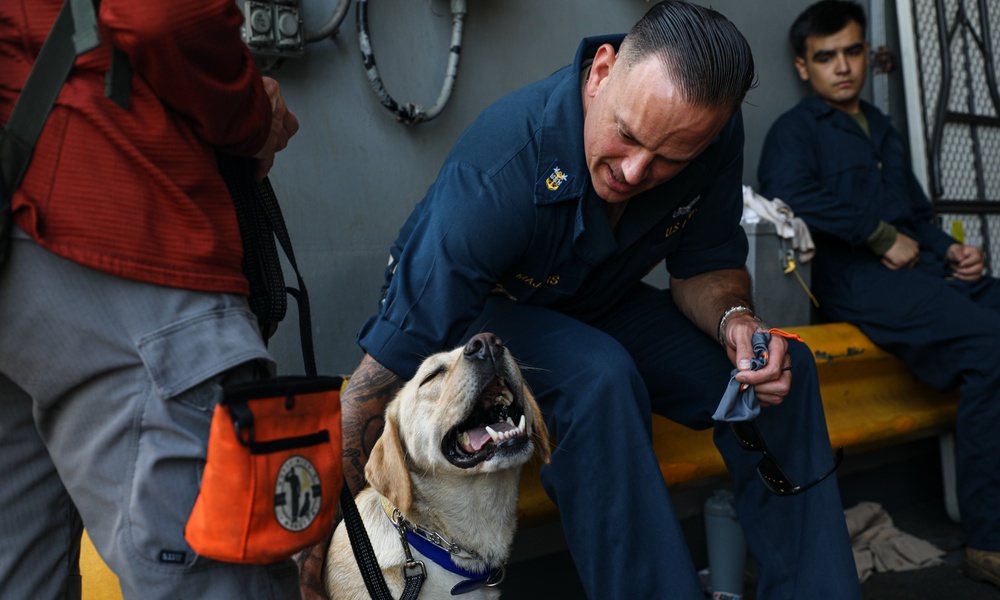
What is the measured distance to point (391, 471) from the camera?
6.73 ft

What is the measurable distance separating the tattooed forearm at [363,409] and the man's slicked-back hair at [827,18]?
3.06 m

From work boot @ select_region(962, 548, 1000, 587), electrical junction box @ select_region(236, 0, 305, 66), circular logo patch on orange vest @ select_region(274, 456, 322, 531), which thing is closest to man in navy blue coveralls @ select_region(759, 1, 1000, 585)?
work boot @ select_region(962, 548, 1000, 587)

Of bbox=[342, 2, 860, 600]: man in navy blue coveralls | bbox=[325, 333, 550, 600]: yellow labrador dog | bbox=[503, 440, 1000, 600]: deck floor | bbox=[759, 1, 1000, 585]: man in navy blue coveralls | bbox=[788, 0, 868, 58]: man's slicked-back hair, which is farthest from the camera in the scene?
bbox=[788, 0, 868, 58]: man's slicked-back hair

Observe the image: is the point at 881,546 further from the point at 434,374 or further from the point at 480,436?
the point at 434,374

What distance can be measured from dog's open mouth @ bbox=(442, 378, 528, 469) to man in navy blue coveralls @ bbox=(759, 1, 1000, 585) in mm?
2094

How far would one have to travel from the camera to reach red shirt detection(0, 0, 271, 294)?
1161mm

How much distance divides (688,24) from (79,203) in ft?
5.01

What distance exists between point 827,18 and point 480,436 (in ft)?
10.2

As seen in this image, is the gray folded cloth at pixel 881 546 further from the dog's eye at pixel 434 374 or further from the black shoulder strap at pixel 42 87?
the black shoulder strap at pixel 42 87

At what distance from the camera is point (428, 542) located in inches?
83.0

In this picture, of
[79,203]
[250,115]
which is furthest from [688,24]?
[79,203]

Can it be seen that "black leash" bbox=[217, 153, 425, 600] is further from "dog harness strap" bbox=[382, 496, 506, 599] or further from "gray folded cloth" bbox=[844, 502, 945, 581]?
"gray folded cloth" bbox=[844, 502, 945, 581]

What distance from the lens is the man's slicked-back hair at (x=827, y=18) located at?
4.15 meters

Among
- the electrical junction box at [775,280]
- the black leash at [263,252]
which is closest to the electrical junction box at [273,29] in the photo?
the black leash at [263,252]
